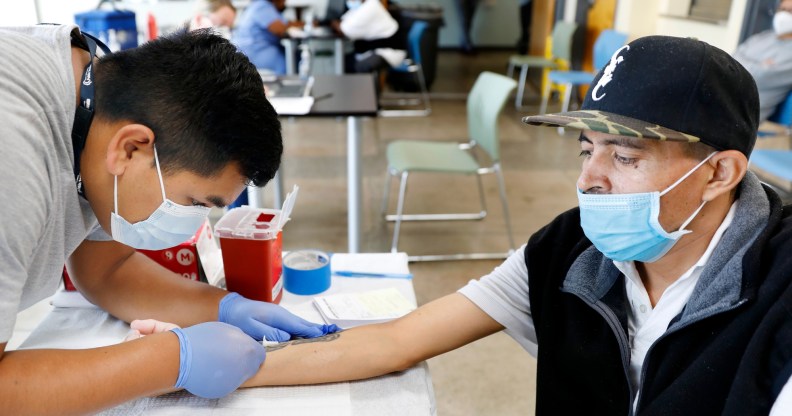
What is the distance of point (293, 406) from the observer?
0.92 metres

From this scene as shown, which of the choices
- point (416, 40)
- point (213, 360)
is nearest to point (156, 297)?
point (213, 360)

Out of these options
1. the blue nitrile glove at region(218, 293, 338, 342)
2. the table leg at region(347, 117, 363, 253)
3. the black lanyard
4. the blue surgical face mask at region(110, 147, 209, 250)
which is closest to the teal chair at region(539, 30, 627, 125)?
the table leg at region(347, 117, 363, 253)

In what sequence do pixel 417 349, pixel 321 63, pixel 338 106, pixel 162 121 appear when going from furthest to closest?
1. pixel 321 63
2. pixel 338 106
3. pixel 417 349
4. pixel 162 121

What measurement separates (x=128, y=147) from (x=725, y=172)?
0.88 m

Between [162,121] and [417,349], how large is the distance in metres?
0.56

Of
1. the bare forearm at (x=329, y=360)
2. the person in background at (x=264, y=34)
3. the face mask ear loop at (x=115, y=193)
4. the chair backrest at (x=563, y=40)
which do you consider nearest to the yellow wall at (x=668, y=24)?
the chair backrest at (x=563, y=40)

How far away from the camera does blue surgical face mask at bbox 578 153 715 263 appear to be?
0.91 meters

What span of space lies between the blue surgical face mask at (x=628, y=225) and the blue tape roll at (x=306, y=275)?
0.55 m

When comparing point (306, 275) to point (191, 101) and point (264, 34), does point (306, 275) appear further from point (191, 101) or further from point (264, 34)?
point (264, 34)

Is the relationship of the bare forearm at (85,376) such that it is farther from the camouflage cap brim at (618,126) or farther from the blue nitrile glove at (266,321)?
the camouflage cap brim at (618,126)

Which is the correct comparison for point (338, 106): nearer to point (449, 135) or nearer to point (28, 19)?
point (28, 19)

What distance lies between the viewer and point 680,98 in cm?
83

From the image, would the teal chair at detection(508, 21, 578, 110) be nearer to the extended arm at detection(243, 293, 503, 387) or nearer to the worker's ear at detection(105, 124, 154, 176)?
the extended arm at detection(243, 293, 503, 387)

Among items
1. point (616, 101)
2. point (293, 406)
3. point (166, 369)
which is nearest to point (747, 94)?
point (616, 101)
